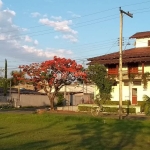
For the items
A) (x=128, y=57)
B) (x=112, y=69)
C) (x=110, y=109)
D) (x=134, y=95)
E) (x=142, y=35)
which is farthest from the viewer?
(x=142, y=35)

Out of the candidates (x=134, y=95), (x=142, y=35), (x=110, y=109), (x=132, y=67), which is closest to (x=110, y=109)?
(x=110, y=109)

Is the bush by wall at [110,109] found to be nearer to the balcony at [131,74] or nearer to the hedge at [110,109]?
the hedge at [110,109]

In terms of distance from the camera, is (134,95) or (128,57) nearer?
(128,57)

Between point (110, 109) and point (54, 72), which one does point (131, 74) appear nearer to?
point (110, 109)

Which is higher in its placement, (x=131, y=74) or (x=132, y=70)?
(x=132, y=70)

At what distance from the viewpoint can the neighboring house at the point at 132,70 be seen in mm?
46438

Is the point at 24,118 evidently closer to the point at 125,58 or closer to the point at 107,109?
the point at 107,109

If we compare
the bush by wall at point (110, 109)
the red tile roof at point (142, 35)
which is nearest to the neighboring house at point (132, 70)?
the red tile roof at point (142, 35)

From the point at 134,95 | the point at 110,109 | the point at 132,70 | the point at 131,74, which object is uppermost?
the point at 132,70

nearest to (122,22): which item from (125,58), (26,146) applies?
(125,58)

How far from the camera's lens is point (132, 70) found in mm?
48594

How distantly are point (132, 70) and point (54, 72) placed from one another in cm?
1073

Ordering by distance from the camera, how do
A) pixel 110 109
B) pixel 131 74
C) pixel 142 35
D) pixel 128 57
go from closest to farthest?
1. pixel 110 109
2. pixel 131 74
3. pixel 128 57
4. pixel 142 35

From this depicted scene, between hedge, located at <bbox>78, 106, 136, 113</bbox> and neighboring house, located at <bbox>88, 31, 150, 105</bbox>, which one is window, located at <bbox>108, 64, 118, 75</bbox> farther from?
hedge, located at <bbox>78, 106, 136, 113</bbox>
